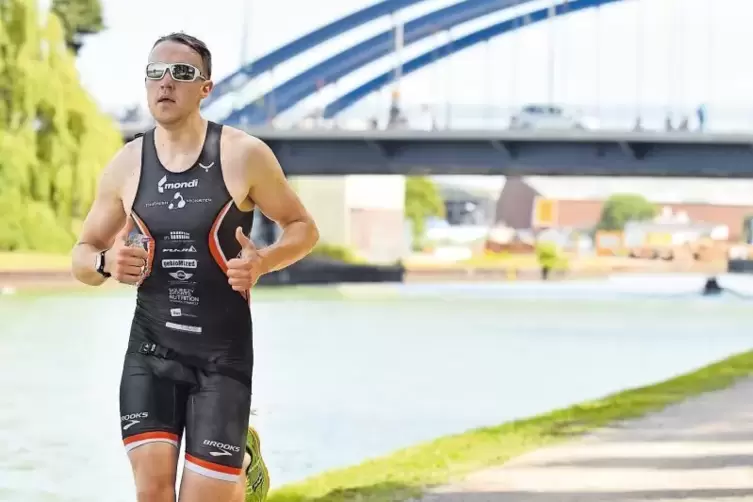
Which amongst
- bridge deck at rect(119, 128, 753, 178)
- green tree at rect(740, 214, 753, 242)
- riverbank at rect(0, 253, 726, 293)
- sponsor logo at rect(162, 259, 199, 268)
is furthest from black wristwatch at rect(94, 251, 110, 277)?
green tree at rect(740, 214, 753, 242)

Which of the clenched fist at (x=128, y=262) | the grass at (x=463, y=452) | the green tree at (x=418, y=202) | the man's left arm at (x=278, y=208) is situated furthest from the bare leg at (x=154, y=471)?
the green tree at (x=418, y=202)

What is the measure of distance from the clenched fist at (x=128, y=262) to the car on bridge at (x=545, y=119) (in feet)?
159

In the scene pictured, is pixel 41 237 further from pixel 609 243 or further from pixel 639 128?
pixel 609 243

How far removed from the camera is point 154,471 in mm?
5012

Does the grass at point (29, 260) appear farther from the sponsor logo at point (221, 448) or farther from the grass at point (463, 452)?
the sponsor logo at point (221, 448)

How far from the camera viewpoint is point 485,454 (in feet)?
34.6

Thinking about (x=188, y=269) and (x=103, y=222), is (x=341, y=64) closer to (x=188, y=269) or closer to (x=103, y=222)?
(x=103, y=222)

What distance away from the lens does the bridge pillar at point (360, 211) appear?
86.8 meters

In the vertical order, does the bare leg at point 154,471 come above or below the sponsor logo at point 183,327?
below

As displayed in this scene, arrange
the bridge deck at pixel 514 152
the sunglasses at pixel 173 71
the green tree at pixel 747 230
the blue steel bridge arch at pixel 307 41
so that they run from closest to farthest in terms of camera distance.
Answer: the sunglasses at pixel 173 71 < the bridge deck at pixel 514 152 < the blue steel bridge arch at pixel 307 41 < the green tree at pixel 747 230

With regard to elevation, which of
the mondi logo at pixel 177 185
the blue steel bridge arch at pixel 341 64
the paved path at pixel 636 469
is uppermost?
the blue steel bridge arch at pixel 341 64

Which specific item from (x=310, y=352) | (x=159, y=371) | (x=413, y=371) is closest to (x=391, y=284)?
(x=310, y=352)

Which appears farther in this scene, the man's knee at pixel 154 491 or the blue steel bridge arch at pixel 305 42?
the blue steel bridge arch at pixel 305 42

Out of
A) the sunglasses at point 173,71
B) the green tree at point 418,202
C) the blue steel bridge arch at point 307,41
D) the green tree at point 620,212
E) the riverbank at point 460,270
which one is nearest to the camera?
the sunglasses at point 173,71
